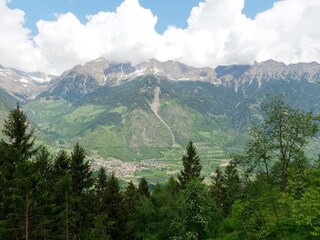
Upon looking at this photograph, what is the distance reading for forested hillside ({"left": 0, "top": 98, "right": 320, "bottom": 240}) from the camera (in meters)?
31.3

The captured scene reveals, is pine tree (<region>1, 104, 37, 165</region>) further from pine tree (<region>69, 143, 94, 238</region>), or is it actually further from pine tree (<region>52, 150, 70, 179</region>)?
pine tree (<region>69, 143, 94, 238</region>)

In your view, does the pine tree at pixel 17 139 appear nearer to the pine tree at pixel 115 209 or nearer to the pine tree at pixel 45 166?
the pine tree at pixel 45 166

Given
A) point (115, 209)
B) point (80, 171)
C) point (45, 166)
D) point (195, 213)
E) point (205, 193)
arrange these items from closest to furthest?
point (195, 213) < point (205, 193) < point (45, 166) < point (80, 171) < point (115, 209)

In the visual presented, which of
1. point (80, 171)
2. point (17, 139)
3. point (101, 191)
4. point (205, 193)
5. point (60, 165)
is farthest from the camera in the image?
point (101, 191)

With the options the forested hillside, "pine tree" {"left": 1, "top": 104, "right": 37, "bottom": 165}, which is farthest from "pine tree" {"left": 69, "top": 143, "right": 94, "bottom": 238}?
"pine tree" {"left": 1, "top": 104, "right": 37, "bottom": 165}

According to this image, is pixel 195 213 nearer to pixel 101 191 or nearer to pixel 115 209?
pixel 115 209

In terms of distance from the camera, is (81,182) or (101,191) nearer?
(81,182)

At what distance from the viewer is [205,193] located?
52.2m

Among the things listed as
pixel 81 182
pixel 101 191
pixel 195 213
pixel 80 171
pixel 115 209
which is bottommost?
pixel 115 209

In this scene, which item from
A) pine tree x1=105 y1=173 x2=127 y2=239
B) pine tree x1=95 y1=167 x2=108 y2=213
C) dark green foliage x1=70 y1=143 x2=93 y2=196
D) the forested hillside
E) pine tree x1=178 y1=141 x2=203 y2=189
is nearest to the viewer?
the forested hillside

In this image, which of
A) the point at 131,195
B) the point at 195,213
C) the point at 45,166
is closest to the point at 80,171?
the point at 45,166

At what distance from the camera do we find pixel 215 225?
5362 centimetres

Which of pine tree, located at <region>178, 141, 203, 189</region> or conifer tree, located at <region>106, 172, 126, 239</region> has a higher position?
pine tree, located at <region>178, 141, 203, 189</region>

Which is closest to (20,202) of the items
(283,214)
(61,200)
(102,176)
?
(61,200)
